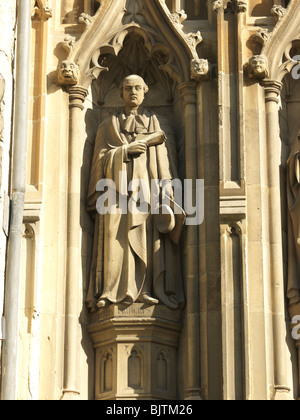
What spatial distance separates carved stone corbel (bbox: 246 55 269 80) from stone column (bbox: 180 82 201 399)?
2.09 feet

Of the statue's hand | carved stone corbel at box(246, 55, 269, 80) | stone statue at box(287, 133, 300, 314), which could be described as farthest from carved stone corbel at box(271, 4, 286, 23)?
the statue's hand

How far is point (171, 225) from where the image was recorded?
1583 cm

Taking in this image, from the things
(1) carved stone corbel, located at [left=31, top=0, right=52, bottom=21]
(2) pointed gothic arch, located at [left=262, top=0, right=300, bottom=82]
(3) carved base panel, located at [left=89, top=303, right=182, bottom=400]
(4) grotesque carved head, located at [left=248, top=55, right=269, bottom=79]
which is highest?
(1) carved stone corbel, located at [left=31, top=0, right=52, bottom=21]

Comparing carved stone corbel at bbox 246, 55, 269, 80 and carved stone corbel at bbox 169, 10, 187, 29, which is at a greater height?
carved stone corbel at bbox 169, 10, 187, 29

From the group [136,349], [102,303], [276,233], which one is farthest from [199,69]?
[136,349]

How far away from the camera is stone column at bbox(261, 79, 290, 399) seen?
50.1 feet

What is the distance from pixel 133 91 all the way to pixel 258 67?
1.42 metres

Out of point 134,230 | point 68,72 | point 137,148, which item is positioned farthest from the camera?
point 68,72

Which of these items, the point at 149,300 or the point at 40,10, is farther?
the point at 40,10

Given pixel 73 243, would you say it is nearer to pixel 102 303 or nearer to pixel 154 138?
pixel 102 303

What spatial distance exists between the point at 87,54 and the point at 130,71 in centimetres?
66

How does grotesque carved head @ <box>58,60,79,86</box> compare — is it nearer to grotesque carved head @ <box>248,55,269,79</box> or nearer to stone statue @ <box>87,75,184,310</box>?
stone statue @ <box>87,75,184,310</box>

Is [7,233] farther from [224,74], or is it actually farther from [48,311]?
[224,74]

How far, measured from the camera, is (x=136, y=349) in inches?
615
